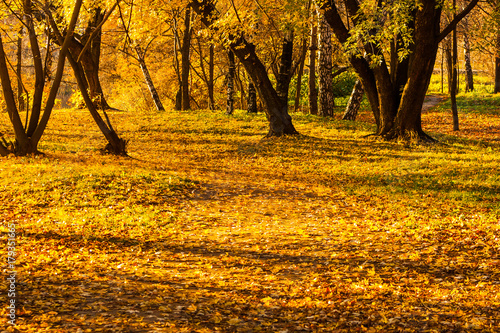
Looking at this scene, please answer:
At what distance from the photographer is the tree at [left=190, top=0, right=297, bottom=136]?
17.1 metres

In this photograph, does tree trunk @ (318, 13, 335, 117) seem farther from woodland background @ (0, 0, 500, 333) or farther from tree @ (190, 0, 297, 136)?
tree @ (190, 0, 297, 136)

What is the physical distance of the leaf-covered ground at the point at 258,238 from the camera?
561 cm

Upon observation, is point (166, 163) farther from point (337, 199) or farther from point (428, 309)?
point (428, 309)

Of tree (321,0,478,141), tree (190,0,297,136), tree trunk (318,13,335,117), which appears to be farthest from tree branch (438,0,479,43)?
tree trunk (318,13,335,117)

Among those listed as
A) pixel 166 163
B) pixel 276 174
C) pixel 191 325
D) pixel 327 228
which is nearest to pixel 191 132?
pixel 166 163

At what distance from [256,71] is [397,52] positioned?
515 cm

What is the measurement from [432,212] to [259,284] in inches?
191

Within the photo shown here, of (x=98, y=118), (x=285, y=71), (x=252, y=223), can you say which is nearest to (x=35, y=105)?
(x=98, y=118)

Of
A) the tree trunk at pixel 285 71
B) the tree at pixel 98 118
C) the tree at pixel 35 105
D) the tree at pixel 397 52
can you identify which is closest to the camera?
the tree at pixel 35 105

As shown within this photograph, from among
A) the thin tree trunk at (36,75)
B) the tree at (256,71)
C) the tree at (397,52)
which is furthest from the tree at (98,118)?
the tree at (397,52)

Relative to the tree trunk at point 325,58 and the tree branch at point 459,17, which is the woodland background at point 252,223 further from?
the tree trunk at point 325,58

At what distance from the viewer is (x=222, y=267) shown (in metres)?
7.38

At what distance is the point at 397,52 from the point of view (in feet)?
51.8

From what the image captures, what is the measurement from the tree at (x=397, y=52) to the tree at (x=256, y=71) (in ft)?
10.2
